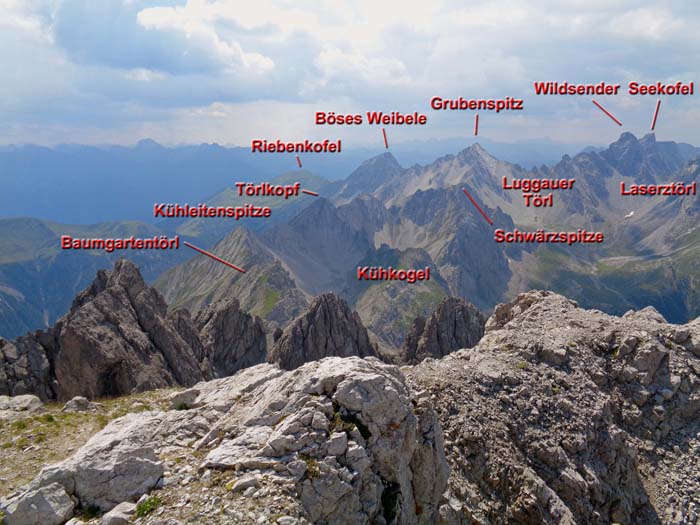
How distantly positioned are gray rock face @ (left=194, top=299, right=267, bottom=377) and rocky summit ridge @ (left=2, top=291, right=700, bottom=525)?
10302cm

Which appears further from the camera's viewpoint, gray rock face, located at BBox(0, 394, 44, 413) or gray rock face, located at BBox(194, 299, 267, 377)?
gray rock face, located at BBox(194, 299, 267, 377)

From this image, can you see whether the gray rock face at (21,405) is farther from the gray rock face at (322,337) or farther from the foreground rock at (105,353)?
the gray rock face at (322,337)

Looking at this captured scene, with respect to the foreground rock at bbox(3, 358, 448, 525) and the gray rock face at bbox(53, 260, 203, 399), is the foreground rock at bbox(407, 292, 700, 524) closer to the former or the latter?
the foreground rock at bbox(3, 358, 448, 525)

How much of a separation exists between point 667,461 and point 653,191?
103331 mm

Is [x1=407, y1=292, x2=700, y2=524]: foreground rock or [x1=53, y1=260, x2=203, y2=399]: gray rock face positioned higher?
[x1=407, y1=292, x2=700, y2=524]: foreground rock

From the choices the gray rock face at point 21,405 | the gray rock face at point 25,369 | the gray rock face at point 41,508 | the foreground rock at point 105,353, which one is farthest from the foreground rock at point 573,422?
the gray rock face at point 25,369

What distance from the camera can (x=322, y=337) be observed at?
133 meters

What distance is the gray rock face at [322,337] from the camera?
130000mm

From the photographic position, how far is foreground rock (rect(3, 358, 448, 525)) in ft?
47.9

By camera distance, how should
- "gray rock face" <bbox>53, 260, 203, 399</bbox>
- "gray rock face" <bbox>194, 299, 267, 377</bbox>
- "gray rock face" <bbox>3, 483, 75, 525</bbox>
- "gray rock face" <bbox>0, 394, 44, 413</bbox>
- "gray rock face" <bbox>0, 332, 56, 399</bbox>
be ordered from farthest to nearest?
1. "gray rock face" <bbox>194, 299, 267, 377</bbox>
2. "gray rock face" <bbox>53, 260, 203, 399</bbox>
3. "gray rock face" <bbox>0, 332, 56, 399</bbox>
4. "gray rock face" <bbox>0, 394, 44, 413</bbox>
5. "gray rock face" <bbox>3, 483, 75, 525</bbox>

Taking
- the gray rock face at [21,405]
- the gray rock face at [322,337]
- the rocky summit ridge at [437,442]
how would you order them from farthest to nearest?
the gray rock face at [322,337] < the gray rock face at [21,405] < the rocky summit ridge at [437,442]

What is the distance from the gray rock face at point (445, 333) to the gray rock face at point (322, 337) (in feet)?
44.8

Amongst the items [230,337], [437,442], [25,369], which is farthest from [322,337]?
[437,442]

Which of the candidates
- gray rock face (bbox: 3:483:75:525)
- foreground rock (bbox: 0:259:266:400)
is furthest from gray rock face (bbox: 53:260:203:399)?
gray rock face (bbox: 3:483:75:525)
